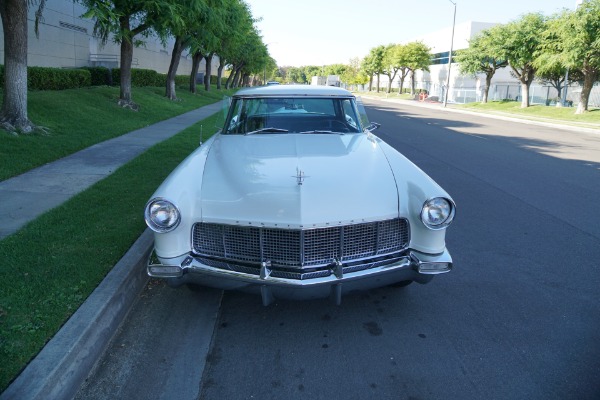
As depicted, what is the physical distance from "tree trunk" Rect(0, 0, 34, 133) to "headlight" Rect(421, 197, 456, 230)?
9.17 meters

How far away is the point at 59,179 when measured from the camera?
7141 mm

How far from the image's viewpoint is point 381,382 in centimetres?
290

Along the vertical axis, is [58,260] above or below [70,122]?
below

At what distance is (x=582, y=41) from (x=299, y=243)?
29.6 m

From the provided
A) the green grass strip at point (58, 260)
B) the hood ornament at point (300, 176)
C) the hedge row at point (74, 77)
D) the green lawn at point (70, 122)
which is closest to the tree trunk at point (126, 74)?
the green lawn at point (70, 122)

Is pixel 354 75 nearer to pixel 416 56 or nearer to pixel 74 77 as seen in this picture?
pixel 416 56

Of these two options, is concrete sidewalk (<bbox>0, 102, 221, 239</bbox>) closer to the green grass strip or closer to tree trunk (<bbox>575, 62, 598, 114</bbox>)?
the green grass strip

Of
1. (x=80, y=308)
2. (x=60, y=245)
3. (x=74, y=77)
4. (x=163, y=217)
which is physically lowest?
(x=80, y=308)

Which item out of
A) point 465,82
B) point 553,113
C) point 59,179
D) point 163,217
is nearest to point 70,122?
point 59,179

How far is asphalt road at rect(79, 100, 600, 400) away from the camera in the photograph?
2.87 m

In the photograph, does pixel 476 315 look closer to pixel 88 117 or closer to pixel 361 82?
pixel 88 117

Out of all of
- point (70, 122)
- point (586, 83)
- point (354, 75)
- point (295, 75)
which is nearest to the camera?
point (70, 122)

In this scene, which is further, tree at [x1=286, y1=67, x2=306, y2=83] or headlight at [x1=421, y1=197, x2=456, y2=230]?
tree at [x1=286, y1=67, x2=306, y2=83]

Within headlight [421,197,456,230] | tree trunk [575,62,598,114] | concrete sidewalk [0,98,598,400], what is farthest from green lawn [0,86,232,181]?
tree trunk [575,62,598,114]
